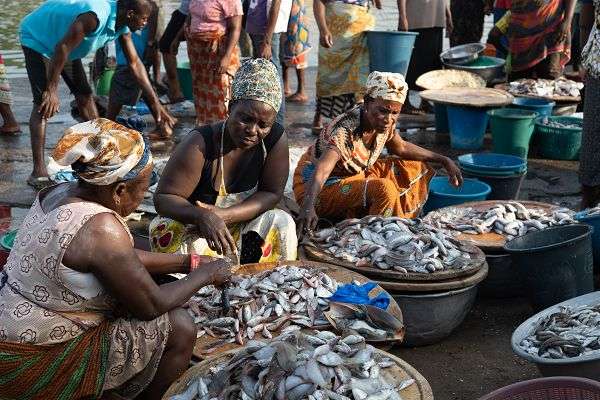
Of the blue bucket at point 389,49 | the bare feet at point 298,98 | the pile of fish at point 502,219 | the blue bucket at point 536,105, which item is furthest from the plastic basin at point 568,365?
the bare feet at point 298,98

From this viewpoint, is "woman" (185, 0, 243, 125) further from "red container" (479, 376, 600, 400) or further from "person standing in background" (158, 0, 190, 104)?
"red container" (479, 376, 600, 400)

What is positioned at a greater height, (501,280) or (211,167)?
(211,167)

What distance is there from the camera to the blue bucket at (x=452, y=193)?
565 cm

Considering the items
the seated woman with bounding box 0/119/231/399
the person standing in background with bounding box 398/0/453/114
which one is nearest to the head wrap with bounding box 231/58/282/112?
the seated woman with bounding box 0/119/231/399

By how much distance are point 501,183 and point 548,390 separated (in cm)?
332

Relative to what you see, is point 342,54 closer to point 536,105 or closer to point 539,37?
point 536,105

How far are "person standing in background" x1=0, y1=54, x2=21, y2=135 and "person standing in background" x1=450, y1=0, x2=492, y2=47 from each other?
5477mm

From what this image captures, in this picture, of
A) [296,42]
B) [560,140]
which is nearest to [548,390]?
[560,140]

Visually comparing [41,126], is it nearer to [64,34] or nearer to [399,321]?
[64,34]

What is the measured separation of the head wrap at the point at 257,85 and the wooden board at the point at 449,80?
4.41 meters

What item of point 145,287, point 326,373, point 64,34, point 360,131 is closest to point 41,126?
point 64,34

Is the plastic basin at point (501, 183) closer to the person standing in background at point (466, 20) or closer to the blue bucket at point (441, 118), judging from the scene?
the blue bucket at point (441, 118)

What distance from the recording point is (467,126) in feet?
26.5

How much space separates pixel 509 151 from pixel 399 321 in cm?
432
